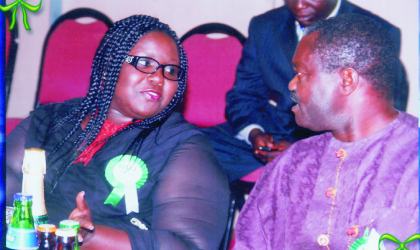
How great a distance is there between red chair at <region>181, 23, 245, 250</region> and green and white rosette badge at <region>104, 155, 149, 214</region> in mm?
947

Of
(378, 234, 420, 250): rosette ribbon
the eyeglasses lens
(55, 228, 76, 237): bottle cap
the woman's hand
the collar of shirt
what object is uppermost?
→ the collar of shirt

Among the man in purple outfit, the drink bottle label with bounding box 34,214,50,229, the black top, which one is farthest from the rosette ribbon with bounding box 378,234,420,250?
the drink bottle label with bounding box 34,214,50,229

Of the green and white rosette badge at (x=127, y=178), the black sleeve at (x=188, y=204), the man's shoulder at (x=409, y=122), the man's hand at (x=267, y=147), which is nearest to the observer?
the man's shoulder at (x=409, y=122)

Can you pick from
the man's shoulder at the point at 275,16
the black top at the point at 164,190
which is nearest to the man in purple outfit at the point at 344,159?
the black top at the point at 164,190

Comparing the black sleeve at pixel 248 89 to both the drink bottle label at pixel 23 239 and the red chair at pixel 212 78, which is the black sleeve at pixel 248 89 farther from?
the drink bottle label at pixel 23 239

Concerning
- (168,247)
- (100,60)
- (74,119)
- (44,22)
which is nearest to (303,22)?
(100,60)

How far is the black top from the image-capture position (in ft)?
4.32

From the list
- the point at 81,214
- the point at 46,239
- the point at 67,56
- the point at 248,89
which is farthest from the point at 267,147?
the point at 67,56

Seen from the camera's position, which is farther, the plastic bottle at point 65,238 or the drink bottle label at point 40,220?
the drink bottle label at point 40,220

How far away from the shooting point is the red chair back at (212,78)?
2373 mm

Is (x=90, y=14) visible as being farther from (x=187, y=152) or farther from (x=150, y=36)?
(x=187, y=152)

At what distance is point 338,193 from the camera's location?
47.4 inches

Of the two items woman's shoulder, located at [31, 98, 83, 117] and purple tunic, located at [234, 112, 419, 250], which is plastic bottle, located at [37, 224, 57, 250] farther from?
woman's shoulder, located at [31, 98, 83, 117]

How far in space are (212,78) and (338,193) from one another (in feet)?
4.24
